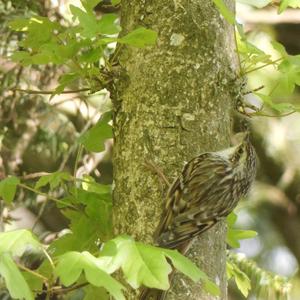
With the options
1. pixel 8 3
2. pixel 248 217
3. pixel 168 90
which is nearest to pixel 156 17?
pixel 168 90

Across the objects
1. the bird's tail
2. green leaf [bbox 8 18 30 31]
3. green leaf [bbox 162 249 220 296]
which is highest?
green leaf [bbox 8 18 30 31]

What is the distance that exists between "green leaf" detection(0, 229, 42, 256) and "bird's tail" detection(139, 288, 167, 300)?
10.9 inches

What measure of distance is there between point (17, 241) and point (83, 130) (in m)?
1.42

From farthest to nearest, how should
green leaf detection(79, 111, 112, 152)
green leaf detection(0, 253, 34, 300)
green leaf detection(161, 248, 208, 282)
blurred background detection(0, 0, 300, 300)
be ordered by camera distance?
blurred background detection(0, 0, 300, 300)
green leaf detection(79, 111, 112, 152)
green leaf detection(161, 248, 208, 282)
green leaf detection(0, 253, 34, 300)

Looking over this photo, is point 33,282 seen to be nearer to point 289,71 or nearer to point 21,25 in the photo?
point 21,25

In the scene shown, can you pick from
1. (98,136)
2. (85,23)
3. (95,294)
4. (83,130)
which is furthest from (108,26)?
(83,130)

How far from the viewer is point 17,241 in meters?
1.39

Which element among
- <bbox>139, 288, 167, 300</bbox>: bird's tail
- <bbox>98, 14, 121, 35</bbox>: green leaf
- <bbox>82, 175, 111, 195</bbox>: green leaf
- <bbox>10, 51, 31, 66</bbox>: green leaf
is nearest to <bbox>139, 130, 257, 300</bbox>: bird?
<bbox>139, 288, 167, 300</bbox>: bird's tail

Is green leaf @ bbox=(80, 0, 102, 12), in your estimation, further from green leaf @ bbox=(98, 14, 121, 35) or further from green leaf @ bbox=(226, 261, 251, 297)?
green leaf @ bbox=(226, 261, 251, 297)

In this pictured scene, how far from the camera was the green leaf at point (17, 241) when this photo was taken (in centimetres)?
137

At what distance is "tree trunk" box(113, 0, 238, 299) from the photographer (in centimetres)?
166

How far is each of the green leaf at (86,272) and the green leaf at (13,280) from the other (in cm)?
6

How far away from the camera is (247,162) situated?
1.94 m

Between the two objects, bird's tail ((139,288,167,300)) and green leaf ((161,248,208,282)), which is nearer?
green leaf ((161,248,208,282))
